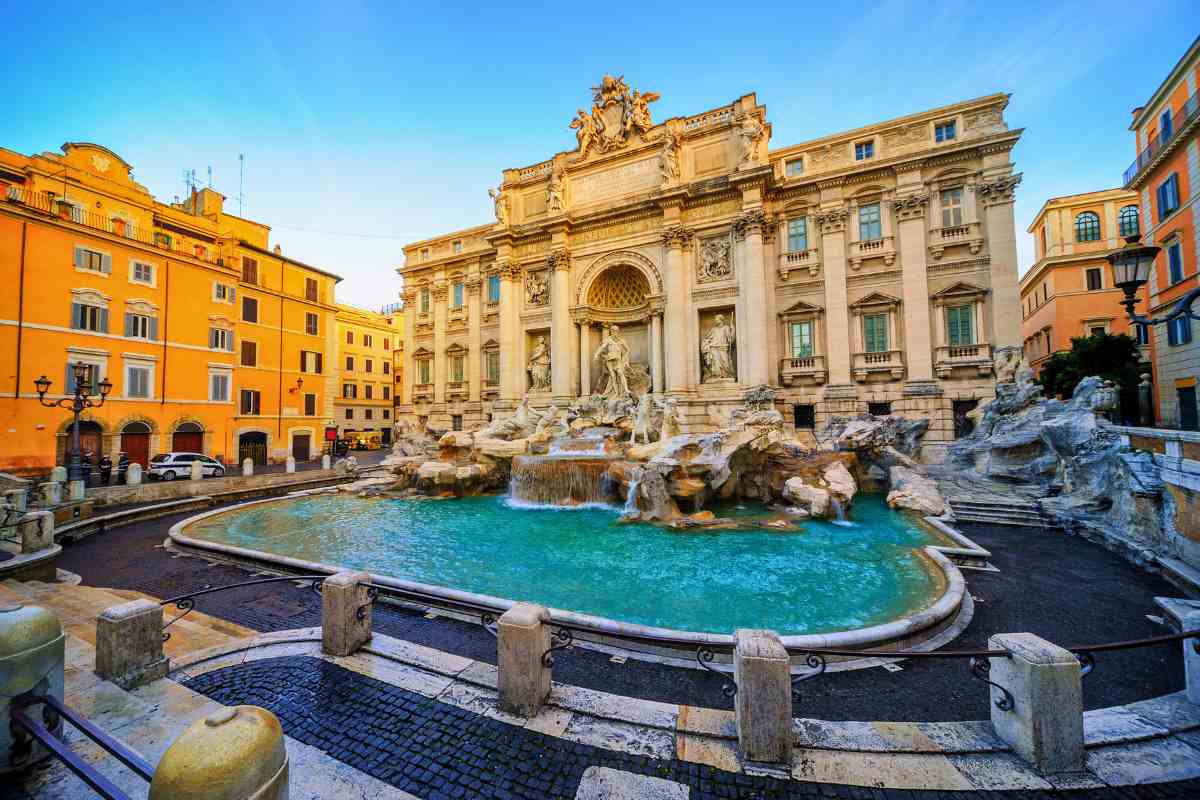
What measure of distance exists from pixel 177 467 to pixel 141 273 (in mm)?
9785

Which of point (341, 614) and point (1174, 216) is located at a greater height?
point (1174, 216)

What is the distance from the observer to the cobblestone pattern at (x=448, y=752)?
266 cm

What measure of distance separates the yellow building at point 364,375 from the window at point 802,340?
111 feet

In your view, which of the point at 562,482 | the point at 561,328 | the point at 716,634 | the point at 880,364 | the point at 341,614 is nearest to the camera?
the point at 341,614

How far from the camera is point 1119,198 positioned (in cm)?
2667

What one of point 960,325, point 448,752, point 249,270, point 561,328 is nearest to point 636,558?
point 448,752

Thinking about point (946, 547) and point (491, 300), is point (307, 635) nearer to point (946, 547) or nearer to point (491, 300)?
point (946, 547)

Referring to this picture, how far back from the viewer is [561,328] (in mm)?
23062

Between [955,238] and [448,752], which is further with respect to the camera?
[955,238]

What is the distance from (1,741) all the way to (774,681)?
14.7ft

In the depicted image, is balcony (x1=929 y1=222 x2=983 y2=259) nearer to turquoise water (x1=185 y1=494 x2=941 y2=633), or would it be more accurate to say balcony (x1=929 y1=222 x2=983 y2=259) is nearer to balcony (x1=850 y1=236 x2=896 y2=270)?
balcony (x1=850 y1=236 x2=896 y2=270)

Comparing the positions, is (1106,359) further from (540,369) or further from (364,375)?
(364,375)

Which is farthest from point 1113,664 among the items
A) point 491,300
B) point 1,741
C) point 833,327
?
point 491,300

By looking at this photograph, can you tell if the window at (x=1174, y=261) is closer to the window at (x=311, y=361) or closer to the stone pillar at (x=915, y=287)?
the stone pillar at (x=915, y=287)
